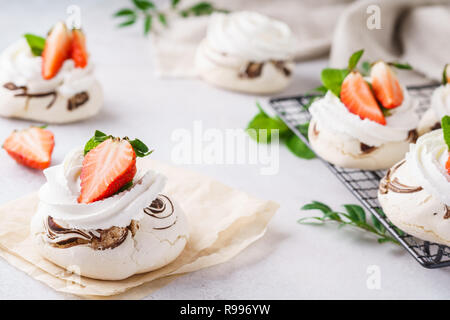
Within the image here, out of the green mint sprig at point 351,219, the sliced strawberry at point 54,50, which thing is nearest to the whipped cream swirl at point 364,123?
the green mint sprig at point 351,219

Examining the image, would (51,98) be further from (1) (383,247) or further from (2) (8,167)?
(1) (383,247)

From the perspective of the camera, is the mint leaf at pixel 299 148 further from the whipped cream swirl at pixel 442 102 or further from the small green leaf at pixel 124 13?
the small green leaf at pixel 124 13

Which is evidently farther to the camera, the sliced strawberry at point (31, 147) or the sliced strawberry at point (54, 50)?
the sliced strawberry at point (54, 50)

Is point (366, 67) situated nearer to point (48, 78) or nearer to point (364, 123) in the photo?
point (364, 123)

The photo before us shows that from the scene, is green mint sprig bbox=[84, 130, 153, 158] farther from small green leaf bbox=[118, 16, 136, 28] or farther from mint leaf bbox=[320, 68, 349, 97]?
small green leaf bbox=[118, 16, 136, 28]

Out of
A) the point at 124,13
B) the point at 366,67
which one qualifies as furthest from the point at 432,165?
the point at 124,13

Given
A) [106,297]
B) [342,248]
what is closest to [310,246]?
[342,248]
